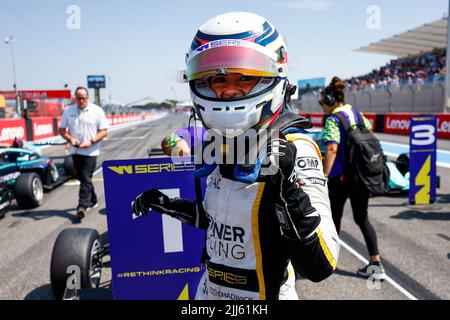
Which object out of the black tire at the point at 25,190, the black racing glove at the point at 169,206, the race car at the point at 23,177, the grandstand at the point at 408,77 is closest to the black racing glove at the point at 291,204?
the black racing glove at the point at 169,206

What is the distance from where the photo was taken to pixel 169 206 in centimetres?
157

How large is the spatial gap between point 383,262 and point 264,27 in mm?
3021

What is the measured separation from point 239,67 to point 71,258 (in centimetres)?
211

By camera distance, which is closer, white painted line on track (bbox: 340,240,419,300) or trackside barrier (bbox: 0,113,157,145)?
white painted line on track (bbox: 340,240,419,300)

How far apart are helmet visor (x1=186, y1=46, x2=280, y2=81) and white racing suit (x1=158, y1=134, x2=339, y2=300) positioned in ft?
0.82

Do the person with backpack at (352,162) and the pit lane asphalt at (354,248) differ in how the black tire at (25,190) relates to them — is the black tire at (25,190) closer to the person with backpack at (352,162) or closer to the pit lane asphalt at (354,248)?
the pit lane asphalt at (354,248)

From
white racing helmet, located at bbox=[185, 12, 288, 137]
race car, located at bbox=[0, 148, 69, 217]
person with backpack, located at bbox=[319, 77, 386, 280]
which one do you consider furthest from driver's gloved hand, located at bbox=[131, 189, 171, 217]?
race car, located at bbox=[0, 148, 69, 217]

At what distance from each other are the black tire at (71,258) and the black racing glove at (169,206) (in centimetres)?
133

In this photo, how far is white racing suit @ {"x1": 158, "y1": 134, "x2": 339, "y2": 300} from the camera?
110 cm

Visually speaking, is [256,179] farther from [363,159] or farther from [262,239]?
[363,159]

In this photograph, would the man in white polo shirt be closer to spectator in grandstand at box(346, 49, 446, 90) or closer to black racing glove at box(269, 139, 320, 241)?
black racing glove at box(269, 139, 320, 241)

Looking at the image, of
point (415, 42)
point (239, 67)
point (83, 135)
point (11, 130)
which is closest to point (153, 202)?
point (239, 67)

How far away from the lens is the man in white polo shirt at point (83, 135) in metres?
5.15
